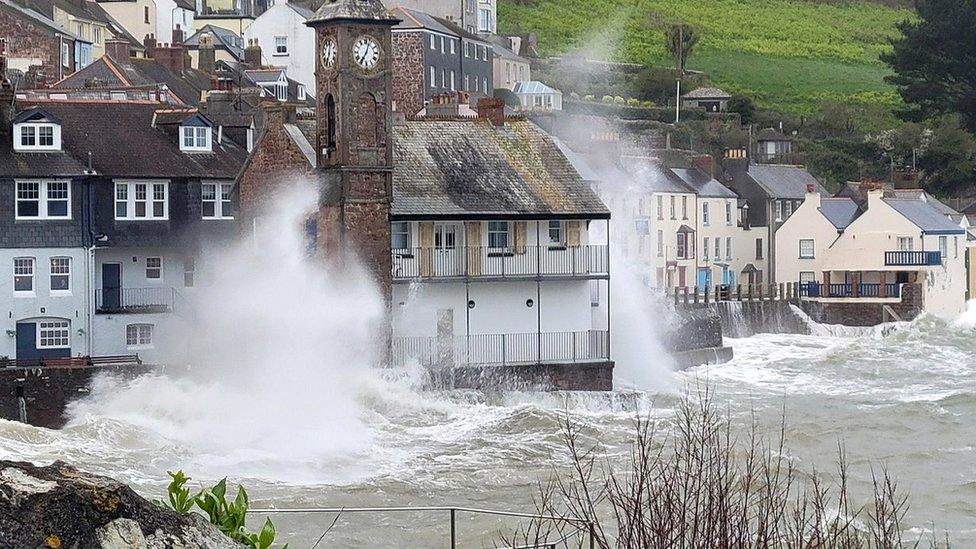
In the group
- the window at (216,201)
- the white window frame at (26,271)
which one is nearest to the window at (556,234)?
the window at (216,201)

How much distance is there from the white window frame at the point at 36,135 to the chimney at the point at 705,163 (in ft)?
140

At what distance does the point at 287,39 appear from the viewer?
9619cm

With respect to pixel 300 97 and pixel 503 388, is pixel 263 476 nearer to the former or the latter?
pixel 503 388

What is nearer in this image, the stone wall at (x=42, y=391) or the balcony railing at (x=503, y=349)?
the stone wall at (x=42, y=391)

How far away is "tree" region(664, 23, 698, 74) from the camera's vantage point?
130 metres

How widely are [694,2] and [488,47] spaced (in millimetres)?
72399

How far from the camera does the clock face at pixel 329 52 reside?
4191cm

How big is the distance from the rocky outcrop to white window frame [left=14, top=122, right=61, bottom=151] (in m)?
35.1

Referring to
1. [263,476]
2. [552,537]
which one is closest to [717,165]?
[263,476]

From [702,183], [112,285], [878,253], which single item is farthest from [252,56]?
[112,285]

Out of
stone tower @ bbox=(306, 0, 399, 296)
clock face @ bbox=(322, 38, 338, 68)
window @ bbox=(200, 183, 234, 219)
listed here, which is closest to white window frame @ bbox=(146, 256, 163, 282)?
window @ bbox=(200, 183, 234, 219)

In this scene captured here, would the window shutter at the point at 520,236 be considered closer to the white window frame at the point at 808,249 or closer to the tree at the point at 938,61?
the white window frame at the point at 808,249

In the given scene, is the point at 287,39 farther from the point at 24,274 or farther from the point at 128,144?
the point at 24,274

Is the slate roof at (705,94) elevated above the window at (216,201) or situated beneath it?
elevated above
